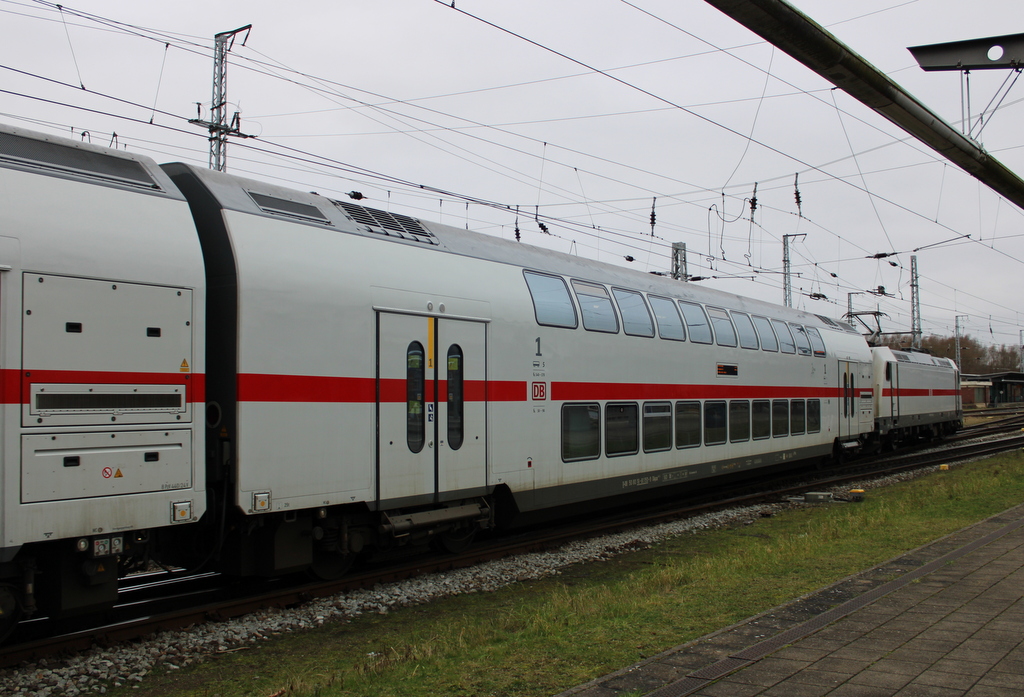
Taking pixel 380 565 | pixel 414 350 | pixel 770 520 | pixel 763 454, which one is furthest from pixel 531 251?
pixel 763 454

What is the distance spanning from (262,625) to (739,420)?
9.93m

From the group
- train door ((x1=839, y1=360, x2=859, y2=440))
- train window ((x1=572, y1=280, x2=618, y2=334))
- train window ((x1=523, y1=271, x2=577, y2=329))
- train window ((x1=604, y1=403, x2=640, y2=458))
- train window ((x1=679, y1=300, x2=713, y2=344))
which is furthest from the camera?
train door ((x1=839, y1=360, x2=859, y2=440))

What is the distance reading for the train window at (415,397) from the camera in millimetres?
8062

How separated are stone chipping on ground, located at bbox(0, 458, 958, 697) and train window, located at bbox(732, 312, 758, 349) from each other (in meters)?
4.89

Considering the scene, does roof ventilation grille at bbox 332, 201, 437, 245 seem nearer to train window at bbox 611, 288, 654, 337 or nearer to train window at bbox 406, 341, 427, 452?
train window at bbox 406, 341, 427, 452

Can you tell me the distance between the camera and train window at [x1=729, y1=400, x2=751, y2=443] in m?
14.1

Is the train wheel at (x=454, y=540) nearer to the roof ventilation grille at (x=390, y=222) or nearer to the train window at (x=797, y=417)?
the roof ventilation grille at (x=390, y=222)

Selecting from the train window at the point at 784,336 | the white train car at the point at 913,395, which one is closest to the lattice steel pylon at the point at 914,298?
the white train car at the point at 913,395

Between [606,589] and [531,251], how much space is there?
15.5 ft

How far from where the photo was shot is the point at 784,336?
16.5 m

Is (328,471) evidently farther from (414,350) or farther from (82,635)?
(82,635)

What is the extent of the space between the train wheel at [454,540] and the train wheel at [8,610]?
14.9 feet

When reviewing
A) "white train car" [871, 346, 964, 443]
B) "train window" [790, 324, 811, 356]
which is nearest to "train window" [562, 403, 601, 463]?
"train window" [790, 324, 811, 356]

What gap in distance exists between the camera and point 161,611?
23.0 ft
